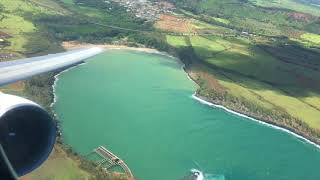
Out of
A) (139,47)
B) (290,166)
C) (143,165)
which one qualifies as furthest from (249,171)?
(139,47)

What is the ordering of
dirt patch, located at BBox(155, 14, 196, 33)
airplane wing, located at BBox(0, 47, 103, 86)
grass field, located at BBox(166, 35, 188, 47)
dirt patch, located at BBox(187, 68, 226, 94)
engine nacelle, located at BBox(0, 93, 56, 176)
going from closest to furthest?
engine nacelle, located at BBox(0, 93, 56, 176) < airplane wing, located at BBox(0, 47, 103, 86) < dirt patch, located at BBox(187, 68, 226, 94) < grass field, located at BBox(166, 35, 188, 47) < dirt patch, located at BBox(155, 14, 196, 33)

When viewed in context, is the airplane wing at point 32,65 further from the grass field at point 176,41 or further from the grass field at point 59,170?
the grass field at point 176,41

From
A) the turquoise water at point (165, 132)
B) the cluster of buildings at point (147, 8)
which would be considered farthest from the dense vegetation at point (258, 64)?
the cluster of buildings at point (147, 8)

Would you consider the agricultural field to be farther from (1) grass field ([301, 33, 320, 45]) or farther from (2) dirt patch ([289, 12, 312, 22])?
(2) dirt patch ([289, 12, 312, 22])

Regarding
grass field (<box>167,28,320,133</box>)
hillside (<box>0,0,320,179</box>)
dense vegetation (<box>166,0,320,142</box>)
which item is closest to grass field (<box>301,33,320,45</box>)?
dense vegetation (<box>166,0,320,142</box>)

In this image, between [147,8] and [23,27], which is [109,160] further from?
[147,8]

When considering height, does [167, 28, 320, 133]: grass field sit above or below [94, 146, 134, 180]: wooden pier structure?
below
